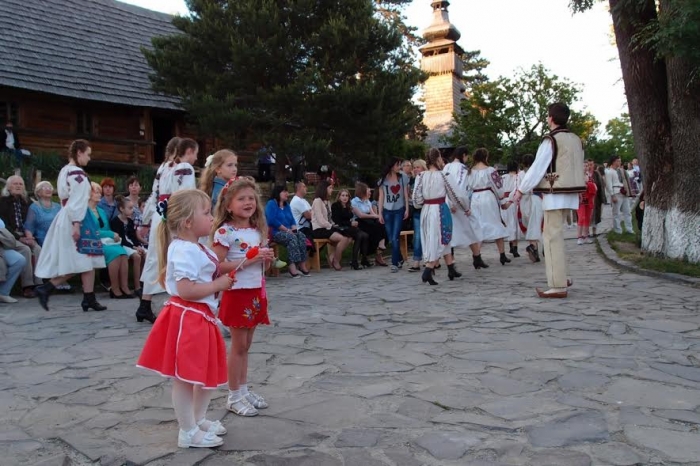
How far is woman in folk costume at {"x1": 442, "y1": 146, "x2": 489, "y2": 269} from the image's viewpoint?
383 inches

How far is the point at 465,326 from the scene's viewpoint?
5.89 metres

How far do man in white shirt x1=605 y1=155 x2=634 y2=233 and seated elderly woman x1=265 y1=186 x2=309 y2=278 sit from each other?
26.3 ft

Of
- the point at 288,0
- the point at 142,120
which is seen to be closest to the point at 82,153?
the point at 288,0

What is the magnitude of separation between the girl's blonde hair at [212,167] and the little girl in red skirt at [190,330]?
1803mm

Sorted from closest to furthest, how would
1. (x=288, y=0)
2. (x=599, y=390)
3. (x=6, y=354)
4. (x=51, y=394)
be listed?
1. (x=599, y=390)
2. (x=51, y=394)
3. (x=6, y=354)
4. (x=288, y=0)

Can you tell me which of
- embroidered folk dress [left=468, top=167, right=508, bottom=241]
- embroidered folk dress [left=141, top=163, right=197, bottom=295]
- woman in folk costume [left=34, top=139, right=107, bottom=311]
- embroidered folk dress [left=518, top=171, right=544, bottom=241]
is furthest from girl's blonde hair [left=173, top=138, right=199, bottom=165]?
embroidered folk dress [left=518, top=171, right=544, bottom=241]

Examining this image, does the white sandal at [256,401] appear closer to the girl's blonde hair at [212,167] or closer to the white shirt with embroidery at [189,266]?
the white shirt with embroidery at [189,266]

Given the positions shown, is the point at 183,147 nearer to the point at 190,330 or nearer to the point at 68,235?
the point at 68,235

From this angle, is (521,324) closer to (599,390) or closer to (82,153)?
(599,390)

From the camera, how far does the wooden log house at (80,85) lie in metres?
20.1

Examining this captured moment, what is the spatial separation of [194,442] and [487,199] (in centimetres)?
905

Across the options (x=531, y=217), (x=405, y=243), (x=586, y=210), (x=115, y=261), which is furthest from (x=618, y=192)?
(x=115, y=261)

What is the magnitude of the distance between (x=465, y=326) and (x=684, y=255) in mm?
5125

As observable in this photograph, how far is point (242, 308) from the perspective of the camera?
376 cm
